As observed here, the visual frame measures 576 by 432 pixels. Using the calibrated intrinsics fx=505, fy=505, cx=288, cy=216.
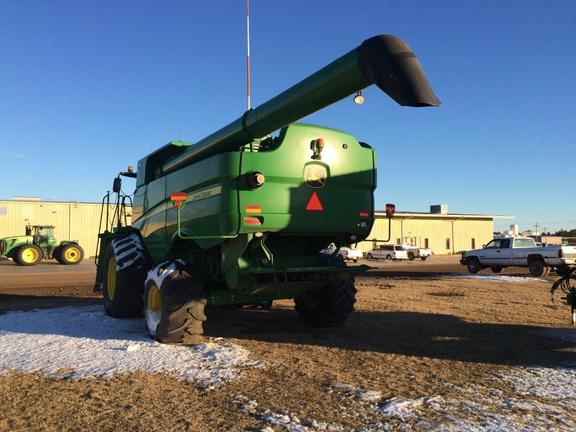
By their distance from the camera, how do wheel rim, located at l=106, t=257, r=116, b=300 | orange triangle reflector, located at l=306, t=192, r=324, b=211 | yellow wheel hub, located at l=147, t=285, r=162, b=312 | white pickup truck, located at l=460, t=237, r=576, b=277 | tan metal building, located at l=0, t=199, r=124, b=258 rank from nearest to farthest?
orange triangle reflector, located at l=306, t=192, r=324, b=211, yellow wheel hub, located at l=147, t=285, r=162, b=312, wheel rim, located at l=106, t=257, r=116, b=300, white pickup truck, located at l=460, t=237, r=576, b=277, tan metal building, located at l=0, t=199, r=124, b=258

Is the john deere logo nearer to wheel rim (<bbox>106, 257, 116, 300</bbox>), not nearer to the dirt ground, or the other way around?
the dirt ground

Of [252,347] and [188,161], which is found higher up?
[188,161]

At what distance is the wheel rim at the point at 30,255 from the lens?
31219 mm

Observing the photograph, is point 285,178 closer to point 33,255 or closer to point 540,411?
point 540,411

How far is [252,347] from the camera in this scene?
6609 millimetres

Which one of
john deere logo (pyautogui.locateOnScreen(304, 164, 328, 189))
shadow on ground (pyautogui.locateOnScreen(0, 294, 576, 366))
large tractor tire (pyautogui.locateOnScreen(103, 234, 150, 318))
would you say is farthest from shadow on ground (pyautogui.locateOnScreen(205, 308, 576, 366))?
john deere logo (pyautogui.locateOnScreen(304, 164, 328, 189))

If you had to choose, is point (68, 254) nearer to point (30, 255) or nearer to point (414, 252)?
point (30, 255)

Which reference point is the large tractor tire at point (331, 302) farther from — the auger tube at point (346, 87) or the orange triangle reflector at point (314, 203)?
the auger tube at point (346, 87)

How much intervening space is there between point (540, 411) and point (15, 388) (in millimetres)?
4747

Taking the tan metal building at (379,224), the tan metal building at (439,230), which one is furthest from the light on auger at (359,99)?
the tan metal building at (439,230)

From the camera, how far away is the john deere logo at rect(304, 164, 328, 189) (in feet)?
22.6

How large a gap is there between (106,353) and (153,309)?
113 cm

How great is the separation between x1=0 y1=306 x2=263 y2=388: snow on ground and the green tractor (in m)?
25.5

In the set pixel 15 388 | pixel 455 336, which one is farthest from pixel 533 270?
pixel 15 388
